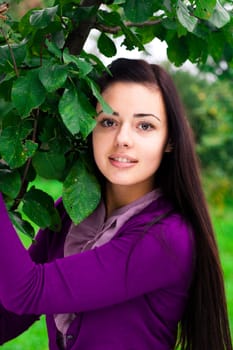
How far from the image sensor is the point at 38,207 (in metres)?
1.75

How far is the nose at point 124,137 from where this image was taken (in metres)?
1.68

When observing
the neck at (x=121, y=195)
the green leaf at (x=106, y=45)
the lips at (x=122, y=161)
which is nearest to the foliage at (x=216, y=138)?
the neck at (x=121, y=195)

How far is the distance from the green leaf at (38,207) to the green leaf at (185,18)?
58cm

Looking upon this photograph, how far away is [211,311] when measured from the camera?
1.82m

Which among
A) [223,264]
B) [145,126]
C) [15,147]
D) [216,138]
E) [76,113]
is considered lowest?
[216,138]

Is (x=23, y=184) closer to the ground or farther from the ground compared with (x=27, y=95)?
closer to the ground

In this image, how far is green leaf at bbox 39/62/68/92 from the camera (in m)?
1.43

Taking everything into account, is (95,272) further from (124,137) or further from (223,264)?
(223,264)

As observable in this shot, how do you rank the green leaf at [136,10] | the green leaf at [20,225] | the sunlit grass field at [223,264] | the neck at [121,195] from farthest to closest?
the sunlit grass field at [223,264], the neck at [121,195], the green leaf at [20,225], the green leaf at [136,10]

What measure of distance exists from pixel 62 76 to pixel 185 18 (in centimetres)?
30

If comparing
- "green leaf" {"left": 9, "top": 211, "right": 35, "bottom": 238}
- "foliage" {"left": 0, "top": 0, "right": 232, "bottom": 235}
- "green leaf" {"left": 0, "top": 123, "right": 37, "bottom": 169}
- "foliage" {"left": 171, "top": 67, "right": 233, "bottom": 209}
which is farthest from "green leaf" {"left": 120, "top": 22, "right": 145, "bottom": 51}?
"foliage" {"left": 171, "top": 67, "right": 233, "bottom": 209}

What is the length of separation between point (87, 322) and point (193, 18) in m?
0.81

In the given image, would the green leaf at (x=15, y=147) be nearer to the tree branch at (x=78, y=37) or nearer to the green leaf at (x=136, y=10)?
the tree branch at (x=78, y=37)

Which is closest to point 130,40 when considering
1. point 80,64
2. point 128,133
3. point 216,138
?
point 128,133
